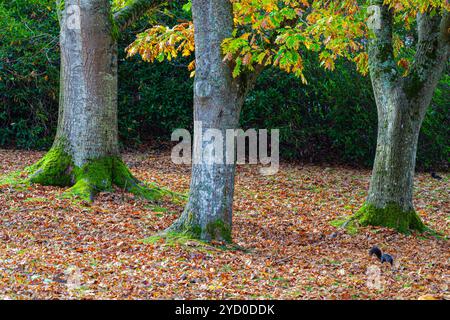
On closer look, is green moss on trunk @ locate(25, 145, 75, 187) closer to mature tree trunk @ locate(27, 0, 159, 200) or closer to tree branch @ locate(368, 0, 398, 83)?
mature tree trunk @ locate(27, 0, 159, 200)

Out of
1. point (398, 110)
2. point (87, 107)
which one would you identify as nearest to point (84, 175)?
point (87, 107)

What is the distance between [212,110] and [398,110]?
317cm

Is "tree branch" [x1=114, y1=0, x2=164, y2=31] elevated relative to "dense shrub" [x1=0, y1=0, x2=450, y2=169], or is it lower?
elevated

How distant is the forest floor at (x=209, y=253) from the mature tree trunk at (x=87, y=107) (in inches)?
14.0

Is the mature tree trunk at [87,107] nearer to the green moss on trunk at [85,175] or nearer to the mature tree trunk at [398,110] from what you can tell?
the green moss on trunk at [85,175]

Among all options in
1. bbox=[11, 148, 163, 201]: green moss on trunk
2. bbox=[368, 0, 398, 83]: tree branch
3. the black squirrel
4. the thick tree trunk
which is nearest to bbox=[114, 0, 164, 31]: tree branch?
bbox=[11, 148, 163, 201]: green moss on trunk

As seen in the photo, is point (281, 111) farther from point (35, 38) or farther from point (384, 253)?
point (384, 253)

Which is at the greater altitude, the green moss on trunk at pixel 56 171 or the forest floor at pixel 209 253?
the green moss on trunk at pixel 56 171

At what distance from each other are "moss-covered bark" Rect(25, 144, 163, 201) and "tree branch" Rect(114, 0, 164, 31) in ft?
7.19

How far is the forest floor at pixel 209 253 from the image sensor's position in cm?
650

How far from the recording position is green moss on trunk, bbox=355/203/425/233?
9930 millimetres

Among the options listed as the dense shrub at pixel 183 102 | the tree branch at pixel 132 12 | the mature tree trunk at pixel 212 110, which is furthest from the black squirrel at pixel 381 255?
the dense shrub at pixel 183 102

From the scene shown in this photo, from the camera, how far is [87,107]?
10.3 meters

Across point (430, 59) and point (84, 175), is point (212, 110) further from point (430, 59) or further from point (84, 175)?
point (430, 59)
